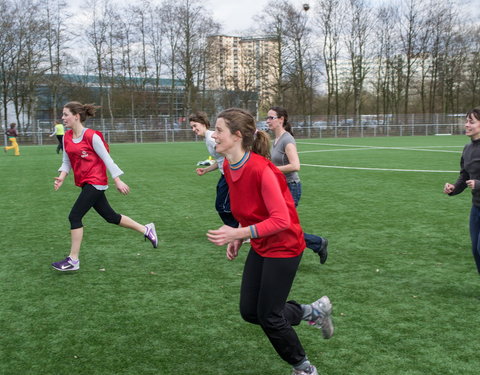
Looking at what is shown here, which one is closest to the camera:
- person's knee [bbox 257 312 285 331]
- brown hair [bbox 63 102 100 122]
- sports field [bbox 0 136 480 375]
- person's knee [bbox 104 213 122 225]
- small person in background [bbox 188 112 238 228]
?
person's knee [bbox 257 312 285 331]

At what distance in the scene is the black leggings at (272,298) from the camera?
3.05m

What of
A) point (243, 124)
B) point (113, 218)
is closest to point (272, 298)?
point (243, 124)

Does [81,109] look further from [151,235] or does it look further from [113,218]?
[151,235]

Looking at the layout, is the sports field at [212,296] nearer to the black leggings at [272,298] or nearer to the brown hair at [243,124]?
the black leggings at [272,298]

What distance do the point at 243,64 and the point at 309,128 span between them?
40.5 feet

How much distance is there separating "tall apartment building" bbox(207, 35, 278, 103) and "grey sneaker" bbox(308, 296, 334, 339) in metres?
49.2

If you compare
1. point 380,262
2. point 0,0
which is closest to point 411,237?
point 380,262

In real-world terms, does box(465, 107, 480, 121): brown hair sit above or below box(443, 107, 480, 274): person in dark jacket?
above

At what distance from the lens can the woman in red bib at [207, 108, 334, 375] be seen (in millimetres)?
2957

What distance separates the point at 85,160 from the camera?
5.79 metres

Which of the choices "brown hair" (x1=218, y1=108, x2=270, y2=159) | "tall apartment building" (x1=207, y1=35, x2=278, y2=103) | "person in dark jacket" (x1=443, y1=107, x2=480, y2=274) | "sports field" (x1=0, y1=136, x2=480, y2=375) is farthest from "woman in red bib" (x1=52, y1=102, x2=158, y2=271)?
"tall apartment building" (x1=207, y1=35, x2=278, y2=103)

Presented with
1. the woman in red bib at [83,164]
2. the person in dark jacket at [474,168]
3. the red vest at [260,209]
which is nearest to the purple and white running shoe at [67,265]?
the woman in red bib at [83,164]

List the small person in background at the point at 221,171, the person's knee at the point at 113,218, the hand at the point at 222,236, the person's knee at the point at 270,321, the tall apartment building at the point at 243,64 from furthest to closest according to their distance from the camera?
the tall apartment building at the point at 243,64, the small person in background at the point at 221,171, the person's knee at the point at 113,218, the person's knee at the point at 270,321, the hand at the point at 222,236

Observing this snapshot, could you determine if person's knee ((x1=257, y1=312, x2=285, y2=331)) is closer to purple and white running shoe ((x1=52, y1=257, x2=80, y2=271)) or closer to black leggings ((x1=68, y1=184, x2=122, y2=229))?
black leggings ((x1=68, y1=184, x2=122, y2=229))
